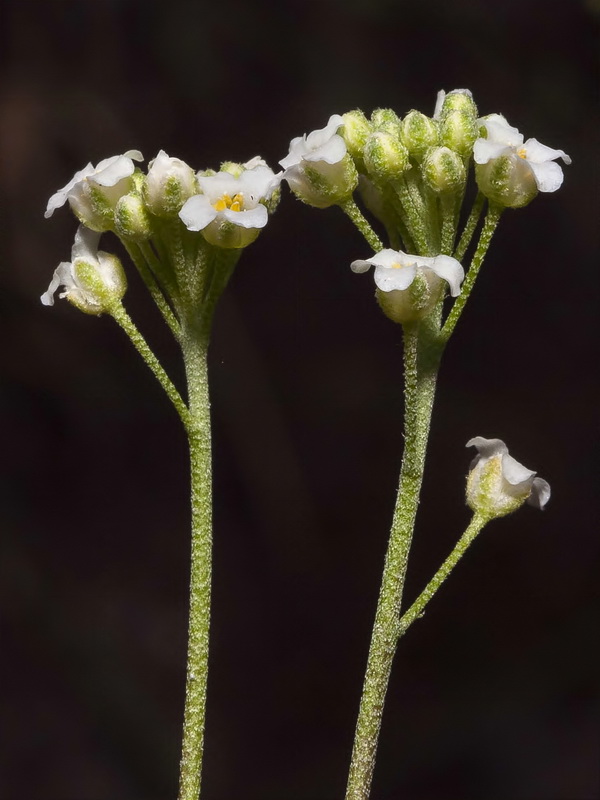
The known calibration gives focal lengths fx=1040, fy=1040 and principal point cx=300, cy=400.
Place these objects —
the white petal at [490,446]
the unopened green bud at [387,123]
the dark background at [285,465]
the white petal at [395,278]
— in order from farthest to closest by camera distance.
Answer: the dark background at [285,465]
the white petal at [490,446]
the unopened green bud at [387,123]
the white petal at [395,278]

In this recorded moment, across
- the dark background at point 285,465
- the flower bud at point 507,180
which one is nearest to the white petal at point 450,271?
the flower bud at point 507,180

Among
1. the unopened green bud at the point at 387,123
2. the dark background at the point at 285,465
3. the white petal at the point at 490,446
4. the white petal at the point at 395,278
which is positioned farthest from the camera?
the dark background at the point at 285,465

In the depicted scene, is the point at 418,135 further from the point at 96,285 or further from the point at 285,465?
the point at 285,465

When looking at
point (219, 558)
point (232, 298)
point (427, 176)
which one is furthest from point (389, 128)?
point (219, 558)

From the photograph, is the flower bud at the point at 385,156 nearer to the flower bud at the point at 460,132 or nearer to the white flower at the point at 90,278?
the flower bud at the point at 460,132

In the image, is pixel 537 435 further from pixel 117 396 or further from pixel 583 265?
pixel 117 396

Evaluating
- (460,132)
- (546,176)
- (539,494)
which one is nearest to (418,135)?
(460,132)
